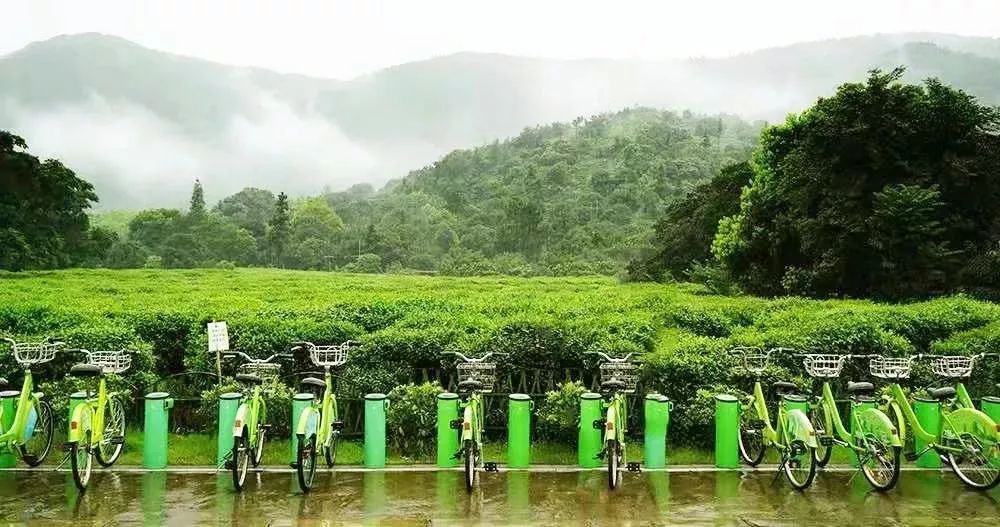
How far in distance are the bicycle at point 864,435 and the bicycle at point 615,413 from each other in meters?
1.39

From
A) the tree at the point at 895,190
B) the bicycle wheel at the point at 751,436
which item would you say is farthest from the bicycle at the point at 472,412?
the tree at the point at 895,190

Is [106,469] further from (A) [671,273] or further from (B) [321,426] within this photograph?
(A) [671,273]

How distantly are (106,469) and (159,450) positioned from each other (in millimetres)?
424

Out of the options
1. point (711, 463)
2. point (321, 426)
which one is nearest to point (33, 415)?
point (321, 426)

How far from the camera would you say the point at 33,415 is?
5805mm

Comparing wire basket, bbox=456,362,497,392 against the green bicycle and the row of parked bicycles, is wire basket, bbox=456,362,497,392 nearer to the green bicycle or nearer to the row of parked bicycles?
the row of parked bicycles

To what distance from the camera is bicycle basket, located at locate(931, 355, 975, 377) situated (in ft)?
18.8

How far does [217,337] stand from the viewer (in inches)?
267

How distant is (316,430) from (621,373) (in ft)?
7.92

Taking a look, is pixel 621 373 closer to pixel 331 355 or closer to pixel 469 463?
pixel 469 463

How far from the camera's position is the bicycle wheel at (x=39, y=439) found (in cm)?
585

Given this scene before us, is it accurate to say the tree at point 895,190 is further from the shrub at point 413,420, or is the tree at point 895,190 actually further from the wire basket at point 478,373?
the wire basket at point 478,373

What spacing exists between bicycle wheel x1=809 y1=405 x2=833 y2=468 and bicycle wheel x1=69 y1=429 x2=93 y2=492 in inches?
211

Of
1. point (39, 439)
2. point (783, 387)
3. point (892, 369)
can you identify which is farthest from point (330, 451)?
point (892, 369)
